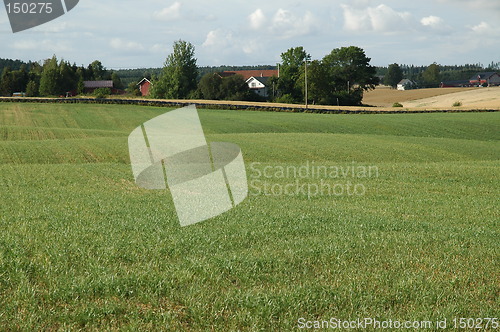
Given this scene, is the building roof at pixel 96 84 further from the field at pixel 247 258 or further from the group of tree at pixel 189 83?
the field at pixel 247 258

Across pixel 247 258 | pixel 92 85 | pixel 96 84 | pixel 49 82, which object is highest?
pixel 49 82

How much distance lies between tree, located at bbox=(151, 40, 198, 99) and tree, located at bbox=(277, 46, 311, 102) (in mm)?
24411

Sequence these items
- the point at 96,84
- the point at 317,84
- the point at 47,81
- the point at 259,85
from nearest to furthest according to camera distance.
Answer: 1. the point at 317,84
2. the point at 47,81
3. the point at 96,84
4. the point at 259,85

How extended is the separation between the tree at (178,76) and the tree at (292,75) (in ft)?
80.1

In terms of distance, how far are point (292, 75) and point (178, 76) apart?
102 ft

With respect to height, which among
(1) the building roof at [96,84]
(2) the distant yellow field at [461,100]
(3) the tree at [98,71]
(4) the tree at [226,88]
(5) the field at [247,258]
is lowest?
(2) the distant yellow field at [461,100]

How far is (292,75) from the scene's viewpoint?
138 metres

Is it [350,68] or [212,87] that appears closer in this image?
[212,87]

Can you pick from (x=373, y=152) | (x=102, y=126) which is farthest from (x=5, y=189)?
(x=102, y=126)

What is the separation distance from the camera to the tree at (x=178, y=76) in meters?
141

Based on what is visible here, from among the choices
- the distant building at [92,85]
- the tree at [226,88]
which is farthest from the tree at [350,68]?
the distant building at [92,85]

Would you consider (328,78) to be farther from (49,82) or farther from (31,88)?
(31,88)

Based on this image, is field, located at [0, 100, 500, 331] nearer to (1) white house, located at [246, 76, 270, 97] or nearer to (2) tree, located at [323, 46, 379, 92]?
(2) tree, located at [323, 46, 379, 92]

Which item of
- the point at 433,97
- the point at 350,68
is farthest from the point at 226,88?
the point at 433,97
